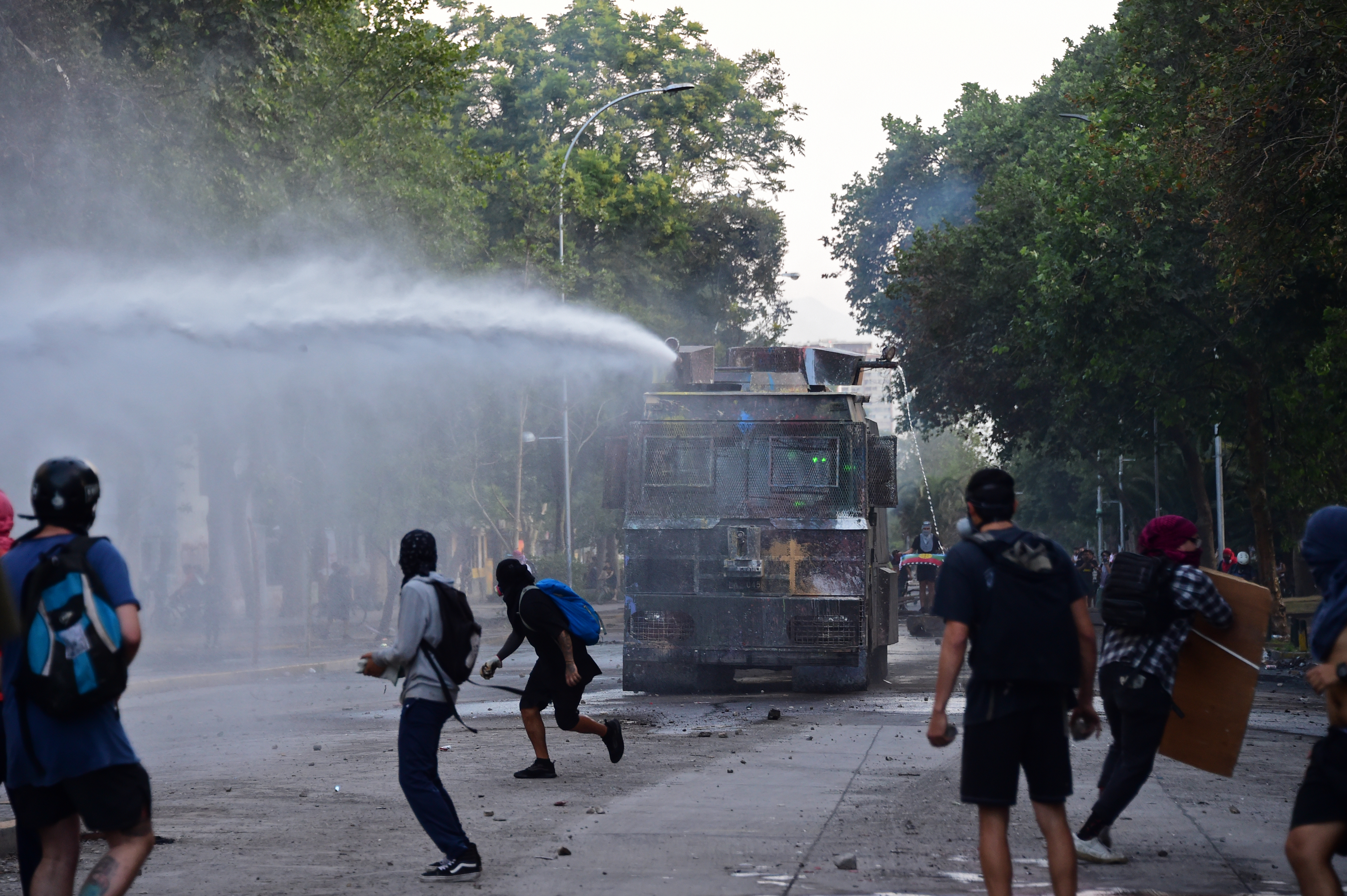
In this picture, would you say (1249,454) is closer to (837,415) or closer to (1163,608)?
(837,415)

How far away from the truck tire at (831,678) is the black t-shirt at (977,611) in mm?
9867

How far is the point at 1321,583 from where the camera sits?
5125 mm

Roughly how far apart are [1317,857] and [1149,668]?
198 cm

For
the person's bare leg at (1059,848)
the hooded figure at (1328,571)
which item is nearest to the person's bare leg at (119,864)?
the person's bare leg at (1059,848)

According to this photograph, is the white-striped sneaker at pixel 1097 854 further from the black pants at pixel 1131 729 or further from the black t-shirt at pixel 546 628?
the black t-shirt at pixel 546 628

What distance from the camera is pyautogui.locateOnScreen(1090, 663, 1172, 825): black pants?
6.65 metres

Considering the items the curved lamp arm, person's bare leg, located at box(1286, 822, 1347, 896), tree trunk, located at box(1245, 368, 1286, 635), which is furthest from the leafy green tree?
person's bare leg, located at box(1286, 822, 1347, 896)

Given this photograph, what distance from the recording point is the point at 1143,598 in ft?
21.8

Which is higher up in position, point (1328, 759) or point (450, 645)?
point (450, 645)

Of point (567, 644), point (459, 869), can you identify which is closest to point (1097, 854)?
point (459, 869)

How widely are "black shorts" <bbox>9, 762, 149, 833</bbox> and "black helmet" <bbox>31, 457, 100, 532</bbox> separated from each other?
799mm

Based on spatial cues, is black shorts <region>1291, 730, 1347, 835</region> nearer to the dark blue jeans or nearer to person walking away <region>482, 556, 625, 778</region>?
the dark blue jeans

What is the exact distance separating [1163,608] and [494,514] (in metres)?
38.8

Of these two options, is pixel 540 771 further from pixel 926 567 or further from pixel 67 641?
pixel 926 567
